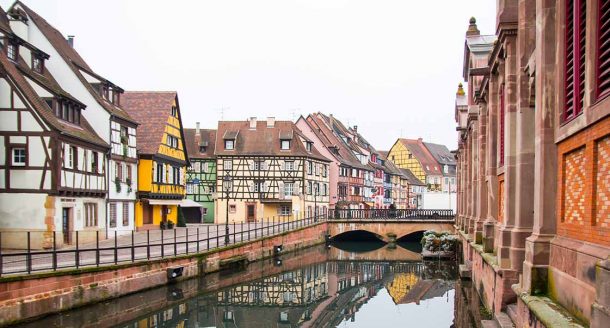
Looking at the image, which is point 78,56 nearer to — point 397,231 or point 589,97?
point 397,231

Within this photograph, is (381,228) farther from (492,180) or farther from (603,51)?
(603,51)

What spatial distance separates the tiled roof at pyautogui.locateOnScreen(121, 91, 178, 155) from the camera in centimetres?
4034

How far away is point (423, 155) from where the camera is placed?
106 meters

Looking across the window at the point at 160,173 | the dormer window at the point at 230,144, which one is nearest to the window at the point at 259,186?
the dormer window at the point at 230,144

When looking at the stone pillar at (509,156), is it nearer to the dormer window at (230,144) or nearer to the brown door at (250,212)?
the brown door at (250,212)

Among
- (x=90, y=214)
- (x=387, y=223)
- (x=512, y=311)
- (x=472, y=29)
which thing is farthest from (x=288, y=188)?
(x=512, y=311)

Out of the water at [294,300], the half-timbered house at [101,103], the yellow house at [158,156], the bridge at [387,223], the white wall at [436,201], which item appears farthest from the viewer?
the white wall at [436,201]

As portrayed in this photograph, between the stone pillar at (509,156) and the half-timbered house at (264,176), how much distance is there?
Answer: 43030mm

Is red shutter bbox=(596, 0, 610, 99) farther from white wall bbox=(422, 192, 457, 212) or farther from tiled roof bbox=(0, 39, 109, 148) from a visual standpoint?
white wall bbox=(422, 192, 457, 212)

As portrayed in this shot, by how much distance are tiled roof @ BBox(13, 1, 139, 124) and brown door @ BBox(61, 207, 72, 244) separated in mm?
7463

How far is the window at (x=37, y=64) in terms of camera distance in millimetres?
29297

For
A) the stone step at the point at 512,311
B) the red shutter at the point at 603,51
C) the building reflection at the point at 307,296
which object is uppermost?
the red shutter at the point at 603,51

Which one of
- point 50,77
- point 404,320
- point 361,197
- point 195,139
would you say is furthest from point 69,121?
point 361,197

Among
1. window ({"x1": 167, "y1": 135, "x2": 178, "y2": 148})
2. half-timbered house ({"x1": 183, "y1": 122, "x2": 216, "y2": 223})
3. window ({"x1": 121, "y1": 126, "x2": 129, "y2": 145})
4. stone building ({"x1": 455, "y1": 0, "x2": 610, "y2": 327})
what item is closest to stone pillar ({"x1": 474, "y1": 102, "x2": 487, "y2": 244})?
stone building ({"x1": 455, "y1": 0, "x2": 610, "y2": 327})
